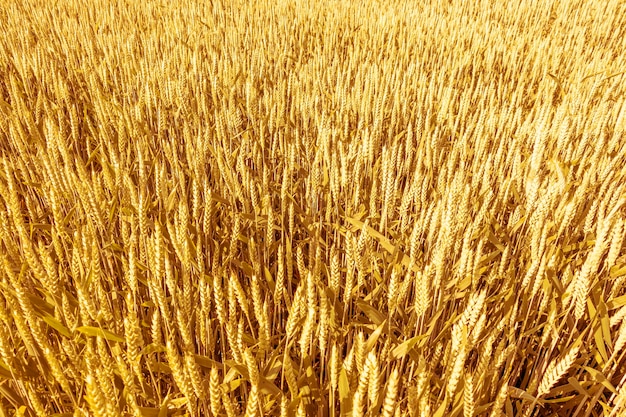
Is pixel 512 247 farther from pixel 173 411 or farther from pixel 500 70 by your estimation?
pixel 500 70

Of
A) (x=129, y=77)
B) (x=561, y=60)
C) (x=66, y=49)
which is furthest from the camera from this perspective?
(x=561, y=60)

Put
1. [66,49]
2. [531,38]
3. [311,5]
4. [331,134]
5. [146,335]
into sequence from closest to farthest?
[146,335], [331,134], [66,49], [531,38], [311,5]

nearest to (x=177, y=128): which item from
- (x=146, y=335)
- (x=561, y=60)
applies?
(x=146, y=335)

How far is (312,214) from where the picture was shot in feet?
4.46

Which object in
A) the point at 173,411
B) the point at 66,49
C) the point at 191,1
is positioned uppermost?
the point at 191,1

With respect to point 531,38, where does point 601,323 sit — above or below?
below

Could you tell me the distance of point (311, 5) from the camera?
4.14m

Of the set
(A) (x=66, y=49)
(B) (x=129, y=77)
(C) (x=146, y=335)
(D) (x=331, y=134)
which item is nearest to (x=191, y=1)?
(A) (x=66, y=49)

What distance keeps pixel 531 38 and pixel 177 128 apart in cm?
317

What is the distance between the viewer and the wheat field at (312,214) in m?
0.72

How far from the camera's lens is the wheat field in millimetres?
716

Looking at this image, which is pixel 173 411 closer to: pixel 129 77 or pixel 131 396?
pixel 131 396

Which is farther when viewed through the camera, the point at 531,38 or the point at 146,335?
the point at 531,38

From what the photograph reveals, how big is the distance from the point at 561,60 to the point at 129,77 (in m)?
2.92
